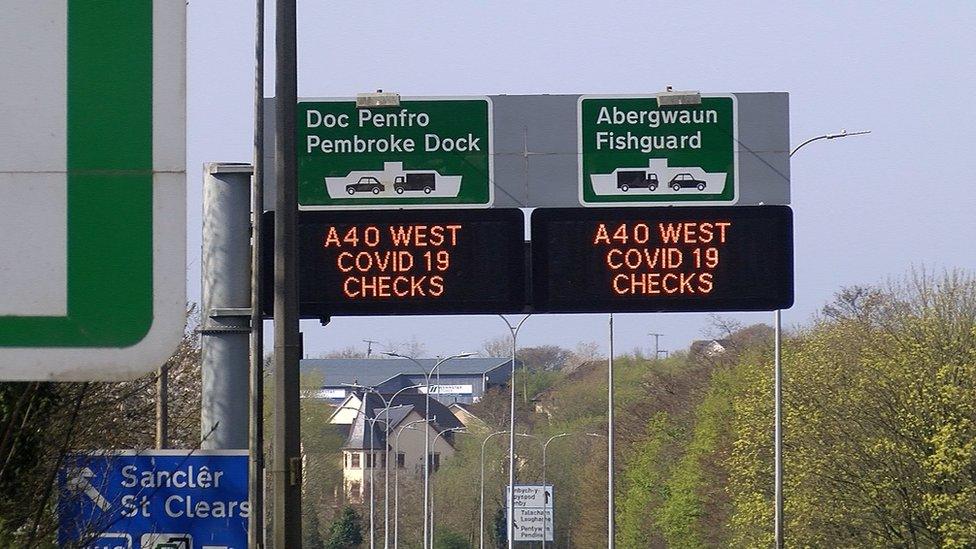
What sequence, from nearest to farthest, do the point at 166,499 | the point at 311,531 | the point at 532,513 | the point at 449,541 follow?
the point at 166,499 < the point at 532,513 < the point at 311,531 < the point at 449,541

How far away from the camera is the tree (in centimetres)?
9088

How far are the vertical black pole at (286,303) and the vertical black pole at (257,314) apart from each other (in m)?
1.06

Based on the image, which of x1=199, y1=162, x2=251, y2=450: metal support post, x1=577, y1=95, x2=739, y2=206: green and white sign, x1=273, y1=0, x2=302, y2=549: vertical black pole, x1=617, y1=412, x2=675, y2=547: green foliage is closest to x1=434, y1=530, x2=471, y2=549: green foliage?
x1=617, y1=412, x2=675, y2=547: green foliage

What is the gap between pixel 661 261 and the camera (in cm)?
1414

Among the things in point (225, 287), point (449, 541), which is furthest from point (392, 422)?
point (225, 287)

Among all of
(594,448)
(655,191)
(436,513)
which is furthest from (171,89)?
(436,513)

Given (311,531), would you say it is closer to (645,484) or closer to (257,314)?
(645,484)

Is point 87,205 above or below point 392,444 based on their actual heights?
above

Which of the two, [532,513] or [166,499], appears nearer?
[166,499]

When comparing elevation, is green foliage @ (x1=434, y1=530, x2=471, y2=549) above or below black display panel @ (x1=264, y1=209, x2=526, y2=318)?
below

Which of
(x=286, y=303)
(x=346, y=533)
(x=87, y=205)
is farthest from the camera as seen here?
(x=346, y=533)

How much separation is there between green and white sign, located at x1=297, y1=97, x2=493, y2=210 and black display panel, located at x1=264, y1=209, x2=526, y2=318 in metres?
1.50

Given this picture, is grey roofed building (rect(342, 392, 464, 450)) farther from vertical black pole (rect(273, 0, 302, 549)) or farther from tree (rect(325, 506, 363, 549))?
vertical black pole (rect(273, 0, 302, 549))

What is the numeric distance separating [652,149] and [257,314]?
4257 mm
